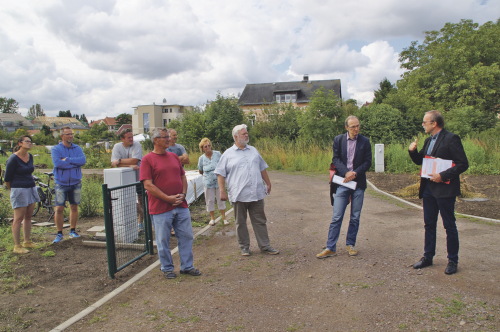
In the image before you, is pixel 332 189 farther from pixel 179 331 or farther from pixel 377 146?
pixel 377 146

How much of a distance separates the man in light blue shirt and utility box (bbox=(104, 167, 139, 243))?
1.36m

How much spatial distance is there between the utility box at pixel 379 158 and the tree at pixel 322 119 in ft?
20.0

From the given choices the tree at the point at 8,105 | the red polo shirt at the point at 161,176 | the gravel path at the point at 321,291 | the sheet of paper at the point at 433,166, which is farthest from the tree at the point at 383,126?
the tree at the point at 8,105

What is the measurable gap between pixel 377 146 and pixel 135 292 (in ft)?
44.8

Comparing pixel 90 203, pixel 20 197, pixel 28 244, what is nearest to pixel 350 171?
pixel 20 197

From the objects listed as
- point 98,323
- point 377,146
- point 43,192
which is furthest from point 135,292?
point 377,146

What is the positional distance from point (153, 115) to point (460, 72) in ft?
244

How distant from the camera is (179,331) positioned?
10.5ft

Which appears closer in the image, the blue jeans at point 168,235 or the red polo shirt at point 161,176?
the red polo shirt at point 161,176

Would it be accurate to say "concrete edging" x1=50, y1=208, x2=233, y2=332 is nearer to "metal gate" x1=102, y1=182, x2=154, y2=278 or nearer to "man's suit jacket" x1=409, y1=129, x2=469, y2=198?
"metal gate" x1=102, y1=182, x2=154, y2=278

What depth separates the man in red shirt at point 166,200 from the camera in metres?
4.43

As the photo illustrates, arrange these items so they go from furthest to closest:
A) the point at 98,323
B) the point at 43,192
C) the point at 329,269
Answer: the point at 43,192 → the point at 329,269 → the point at 98,323

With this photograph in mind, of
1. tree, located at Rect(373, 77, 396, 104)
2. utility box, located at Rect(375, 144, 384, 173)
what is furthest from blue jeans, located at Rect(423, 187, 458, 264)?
tree, located at Rect(373, 77, 396, 104)

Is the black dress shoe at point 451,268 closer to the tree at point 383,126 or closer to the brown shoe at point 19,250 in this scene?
the brown shoe at point 19,250
